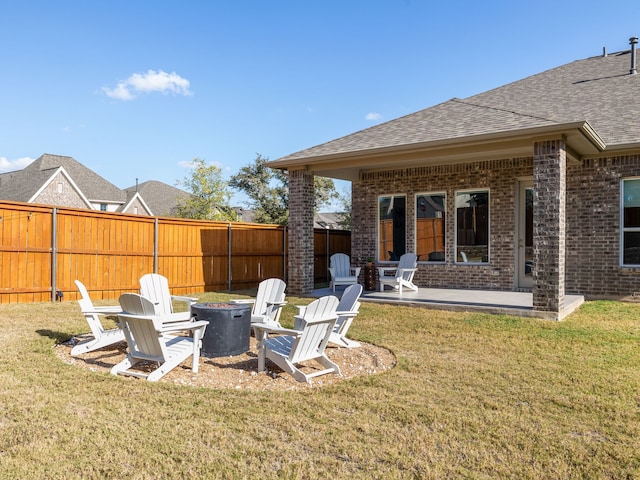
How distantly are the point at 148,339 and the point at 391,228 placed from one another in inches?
367

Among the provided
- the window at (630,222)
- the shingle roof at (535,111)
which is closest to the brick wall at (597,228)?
the window at (630,222)

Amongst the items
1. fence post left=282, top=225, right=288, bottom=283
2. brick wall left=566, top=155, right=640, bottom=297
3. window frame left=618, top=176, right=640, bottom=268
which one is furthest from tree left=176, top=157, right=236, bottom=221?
window frame left=618, top=176, right=640, bottom=268

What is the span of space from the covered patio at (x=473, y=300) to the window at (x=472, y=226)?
0.97m

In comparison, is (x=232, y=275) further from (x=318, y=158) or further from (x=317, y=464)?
(x=317, y=464)

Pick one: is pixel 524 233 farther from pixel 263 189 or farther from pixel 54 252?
pixel 263 189

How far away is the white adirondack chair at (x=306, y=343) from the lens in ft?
15.5

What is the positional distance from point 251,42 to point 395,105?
10362 millimetres

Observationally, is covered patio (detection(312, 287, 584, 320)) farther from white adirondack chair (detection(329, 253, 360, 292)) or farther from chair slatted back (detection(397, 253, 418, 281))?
chair slatted back (detection(397, 253, 418, 281))

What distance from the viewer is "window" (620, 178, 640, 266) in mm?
9922

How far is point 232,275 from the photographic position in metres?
13.5

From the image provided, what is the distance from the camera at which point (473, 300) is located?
31.4ft

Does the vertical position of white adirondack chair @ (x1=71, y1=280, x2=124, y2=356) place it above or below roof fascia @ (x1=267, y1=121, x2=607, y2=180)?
below

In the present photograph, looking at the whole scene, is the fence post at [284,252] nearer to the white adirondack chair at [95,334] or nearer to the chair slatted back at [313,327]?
the white adirondack chair at [95,334]

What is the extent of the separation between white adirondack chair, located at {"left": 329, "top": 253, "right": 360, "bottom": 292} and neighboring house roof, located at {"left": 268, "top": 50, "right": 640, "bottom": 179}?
2.25 meters
